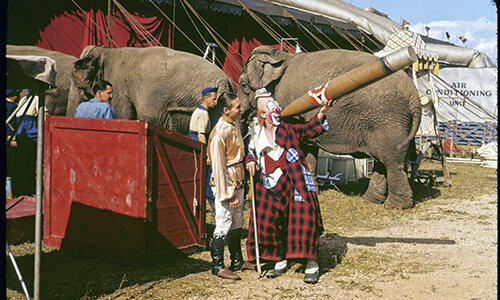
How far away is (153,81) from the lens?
8.15 meters

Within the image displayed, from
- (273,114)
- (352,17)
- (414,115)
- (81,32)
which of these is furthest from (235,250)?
→ (352,17)

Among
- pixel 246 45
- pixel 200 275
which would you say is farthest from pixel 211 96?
pixel 246 45

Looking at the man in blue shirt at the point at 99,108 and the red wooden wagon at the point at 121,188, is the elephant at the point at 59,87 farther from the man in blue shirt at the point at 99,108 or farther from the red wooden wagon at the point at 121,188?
the red wooden wagon at the point at 121,188

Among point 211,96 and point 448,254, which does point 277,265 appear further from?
point 211,96

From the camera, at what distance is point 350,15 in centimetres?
2098

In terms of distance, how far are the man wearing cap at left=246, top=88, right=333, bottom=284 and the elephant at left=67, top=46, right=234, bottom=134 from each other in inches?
137

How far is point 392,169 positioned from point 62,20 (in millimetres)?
8438

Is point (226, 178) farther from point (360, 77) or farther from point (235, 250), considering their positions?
point (360, 77)

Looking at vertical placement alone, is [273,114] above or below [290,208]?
above

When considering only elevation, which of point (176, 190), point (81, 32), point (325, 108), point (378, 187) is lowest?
point (378, 187)

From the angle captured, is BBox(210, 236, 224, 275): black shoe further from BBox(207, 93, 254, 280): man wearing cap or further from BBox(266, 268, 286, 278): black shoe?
BBox(266, 268, 286, 278): black shoe

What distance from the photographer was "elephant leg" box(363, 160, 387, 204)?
8.23 m

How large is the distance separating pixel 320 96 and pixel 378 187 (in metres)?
4.13

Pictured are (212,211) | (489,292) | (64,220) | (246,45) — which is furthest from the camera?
(246,45)
